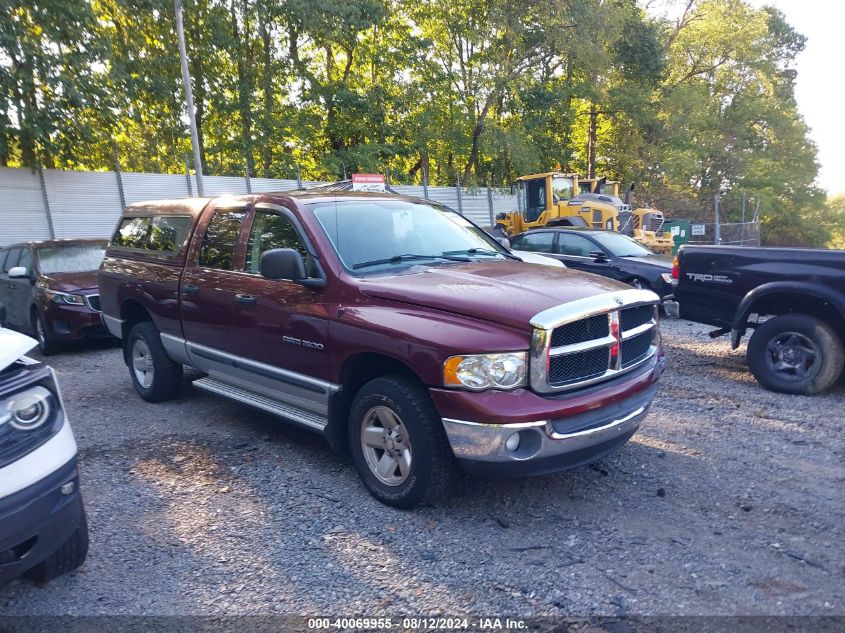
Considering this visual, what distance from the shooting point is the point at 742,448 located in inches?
187

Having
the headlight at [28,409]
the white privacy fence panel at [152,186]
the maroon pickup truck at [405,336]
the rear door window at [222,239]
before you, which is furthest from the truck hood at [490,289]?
the white privacy fence panel at [152,186]

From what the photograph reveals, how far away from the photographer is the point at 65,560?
120 inches

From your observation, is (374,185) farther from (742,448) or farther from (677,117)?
(677,117)

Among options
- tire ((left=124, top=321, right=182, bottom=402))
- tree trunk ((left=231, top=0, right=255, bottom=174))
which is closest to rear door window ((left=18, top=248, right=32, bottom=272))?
tire ((left=124, top=321, right=182, bottom=402))

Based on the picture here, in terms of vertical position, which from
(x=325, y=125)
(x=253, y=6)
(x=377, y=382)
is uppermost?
(x=253, y=6)

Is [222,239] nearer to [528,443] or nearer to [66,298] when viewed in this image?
[528,443]

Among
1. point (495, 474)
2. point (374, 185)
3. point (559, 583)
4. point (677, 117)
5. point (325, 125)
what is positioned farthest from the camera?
point (677, 117)

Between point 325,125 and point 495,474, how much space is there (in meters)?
23.0

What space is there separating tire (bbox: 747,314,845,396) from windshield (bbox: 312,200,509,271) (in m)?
3.17

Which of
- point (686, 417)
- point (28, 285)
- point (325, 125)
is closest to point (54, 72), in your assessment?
point (28, 285)

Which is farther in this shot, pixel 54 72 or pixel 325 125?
pixel 325 125

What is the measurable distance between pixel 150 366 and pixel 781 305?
635 centimetres

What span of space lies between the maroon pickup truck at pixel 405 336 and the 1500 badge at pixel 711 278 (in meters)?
2.83

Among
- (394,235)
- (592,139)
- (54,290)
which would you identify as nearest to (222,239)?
(394,235)
